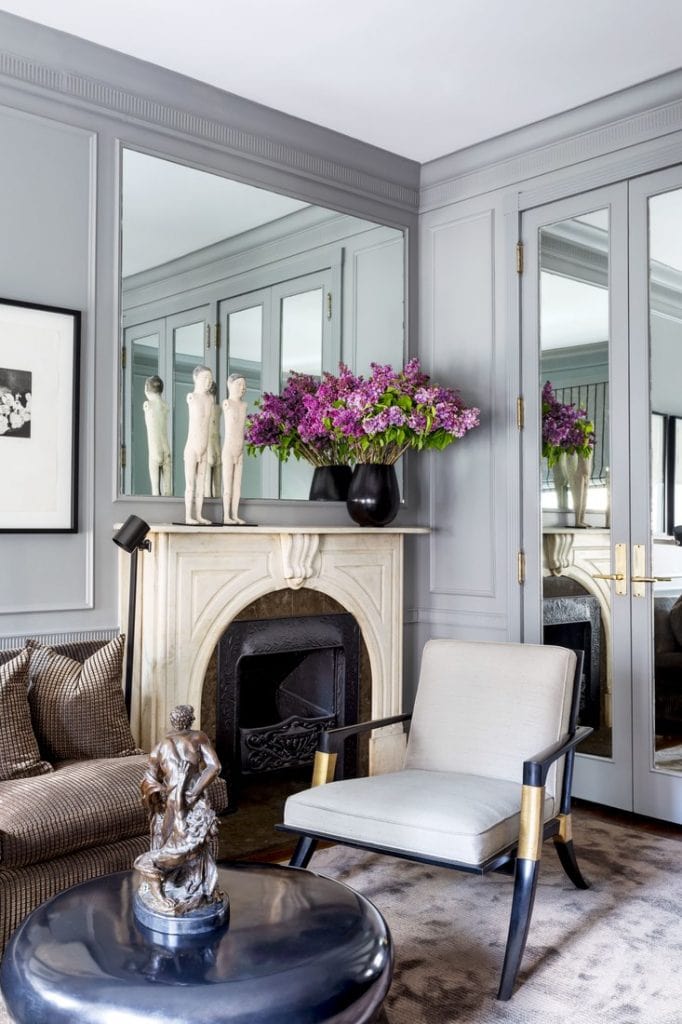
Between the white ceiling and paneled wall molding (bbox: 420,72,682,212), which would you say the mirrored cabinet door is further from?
the white ceiling

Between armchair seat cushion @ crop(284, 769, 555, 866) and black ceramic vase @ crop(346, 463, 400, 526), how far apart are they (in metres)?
1.36

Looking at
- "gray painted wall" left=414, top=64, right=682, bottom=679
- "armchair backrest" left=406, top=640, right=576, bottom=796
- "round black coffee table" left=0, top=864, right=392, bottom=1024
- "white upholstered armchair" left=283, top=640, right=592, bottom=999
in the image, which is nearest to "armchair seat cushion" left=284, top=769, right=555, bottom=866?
"white upholstered armchair" left=283, top=640, right=592, bottom=999

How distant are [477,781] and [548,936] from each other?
45 cm

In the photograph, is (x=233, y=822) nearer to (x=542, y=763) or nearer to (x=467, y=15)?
(x=542, y=763)

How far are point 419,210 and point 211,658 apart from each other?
2403mm

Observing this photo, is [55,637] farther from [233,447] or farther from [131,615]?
[233,447]

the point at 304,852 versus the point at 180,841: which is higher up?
the point at 180,841

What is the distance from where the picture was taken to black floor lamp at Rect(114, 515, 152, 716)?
2.95m

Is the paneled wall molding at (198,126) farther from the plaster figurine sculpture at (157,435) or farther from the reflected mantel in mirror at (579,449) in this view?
the plaster figurine sculpture at (157,435)

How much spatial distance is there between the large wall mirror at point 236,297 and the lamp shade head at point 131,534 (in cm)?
40

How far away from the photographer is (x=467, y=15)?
3105mm

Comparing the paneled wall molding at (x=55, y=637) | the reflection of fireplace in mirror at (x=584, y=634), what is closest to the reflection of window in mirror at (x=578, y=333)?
the reflection of fireplace in mirror at (x=584, y=634)

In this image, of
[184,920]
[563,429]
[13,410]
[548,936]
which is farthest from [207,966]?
[563,429]

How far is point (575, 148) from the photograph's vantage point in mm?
3816
